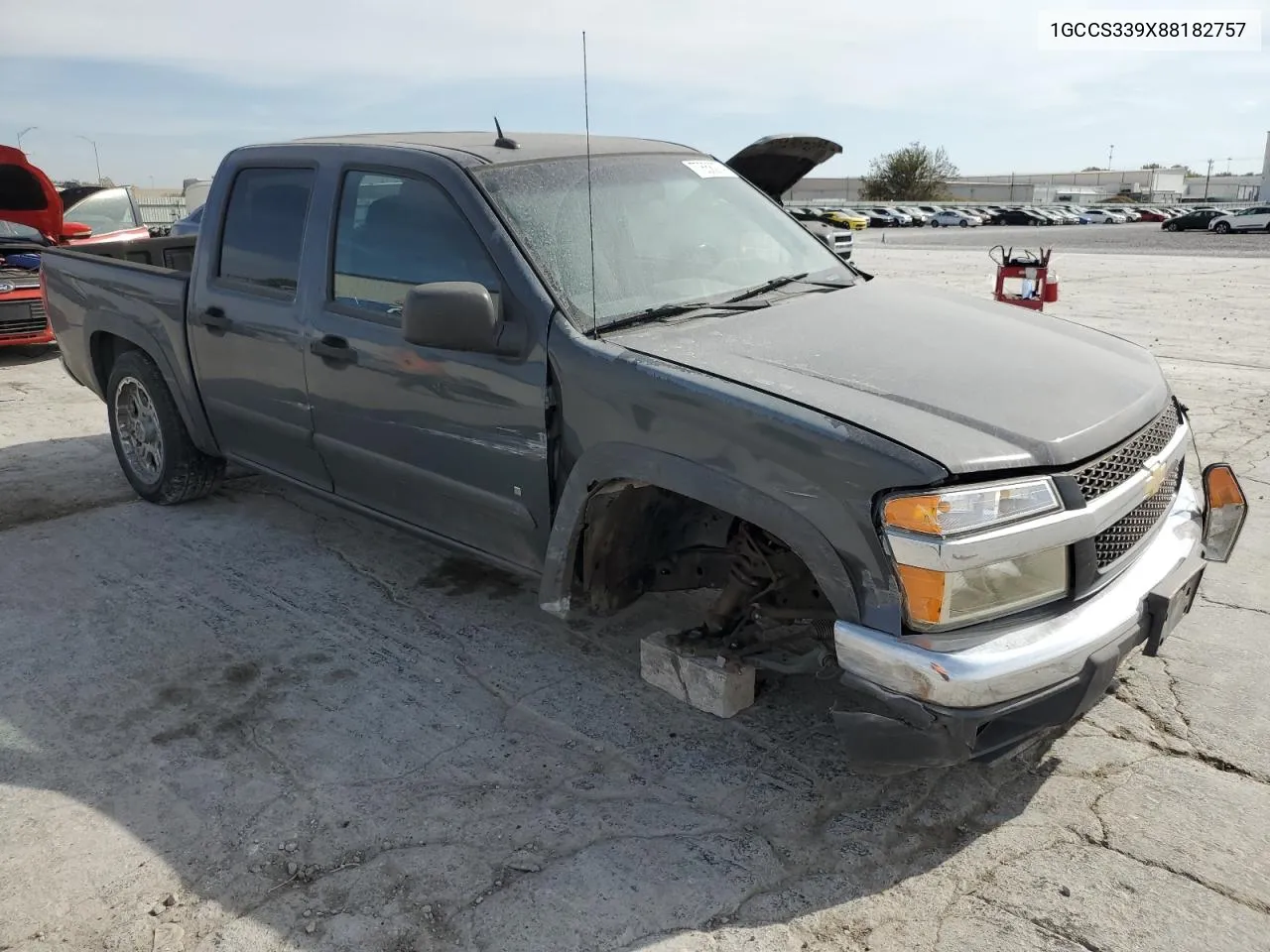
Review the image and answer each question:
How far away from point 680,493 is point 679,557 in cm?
55

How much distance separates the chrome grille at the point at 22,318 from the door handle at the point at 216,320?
6.10 m

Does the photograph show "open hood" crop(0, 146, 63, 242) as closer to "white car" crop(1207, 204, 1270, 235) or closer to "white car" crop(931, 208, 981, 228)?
"white car" crop(1207, 204, 1270, 235)

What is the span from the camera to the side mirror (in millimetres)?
2965

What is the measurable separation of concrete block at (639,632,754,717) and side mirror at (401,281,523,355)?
1.18m

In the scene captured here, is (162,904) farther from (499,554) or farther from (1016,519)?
(1016,519)

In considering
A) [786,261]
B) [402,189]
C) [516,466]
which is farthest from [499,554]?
[786,261]

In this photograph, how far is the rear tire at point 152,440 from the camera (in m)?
5.12

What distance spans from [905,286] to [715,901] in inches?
99.7

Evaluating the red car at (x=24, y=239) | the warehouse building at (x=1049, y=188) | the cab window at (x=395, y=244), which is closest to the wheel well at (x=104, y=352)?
the cab window at (x=395, y=244)

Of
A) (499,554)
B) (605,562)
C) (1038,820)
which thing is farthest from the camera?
(499,554)

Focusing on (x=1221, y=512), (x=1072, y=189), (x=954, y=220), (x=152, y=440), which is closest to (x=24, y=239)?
(x=152, y=440)

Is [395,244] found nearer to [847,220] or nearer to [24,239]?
[24,239]

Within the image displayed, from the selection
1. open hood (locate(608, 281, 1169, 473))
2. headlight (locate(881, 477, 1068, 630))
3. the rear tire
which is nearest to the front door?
open hood (locate(608, 281, 1169, 473))

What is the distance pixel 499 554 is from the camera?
3.50m
